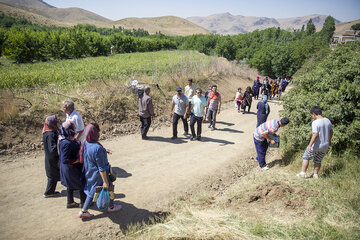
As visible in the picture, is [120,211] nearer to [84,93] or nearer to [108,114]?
[108,114]

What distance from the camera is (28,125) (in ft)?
24.4

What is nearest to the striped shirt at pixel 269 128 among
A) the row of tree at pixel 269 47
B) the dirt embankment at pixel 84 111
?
the dirt embankment at pixel 84 111

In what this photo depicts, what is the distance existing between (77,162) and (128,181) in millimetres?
1819

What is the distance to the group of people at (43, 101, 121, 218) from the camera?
147 inches

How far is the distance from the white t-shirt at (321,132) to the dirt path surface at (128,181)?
2.31 metres

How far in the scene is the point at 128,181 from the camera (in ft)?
18.3

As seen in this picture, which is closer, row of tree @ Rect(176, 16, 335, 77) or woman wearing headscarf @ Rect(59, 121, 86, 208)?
woman wearing headscarf @ Rect(59, 121, 86, 208)

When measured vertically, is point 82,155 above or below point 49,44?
below

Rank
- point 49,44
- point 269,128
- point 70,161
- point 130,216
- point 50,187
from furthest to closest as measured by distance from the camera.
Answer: point 49,44 < point 269,128 < point 50,187 < point 130,216 < point 70,161

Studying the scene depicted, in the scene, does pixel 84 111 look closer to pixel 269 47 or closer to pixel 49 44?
pixel 49 44

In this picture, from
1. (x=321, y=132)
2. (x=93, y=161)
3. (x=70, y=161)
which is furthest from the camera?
(x=321, y=132)

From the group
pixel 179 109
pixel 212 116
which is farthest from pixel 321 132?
pixel 212 116

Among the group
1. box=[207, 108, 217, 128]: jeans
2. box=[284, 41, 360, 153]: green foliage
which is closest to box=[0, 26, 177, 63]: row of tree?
box=[207, 108, 217, 128]: jeans

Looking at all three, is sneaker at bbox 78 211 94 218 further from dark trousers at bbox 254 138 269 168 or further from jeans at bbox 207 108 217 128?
jeans at bbox 207 108 217 128
